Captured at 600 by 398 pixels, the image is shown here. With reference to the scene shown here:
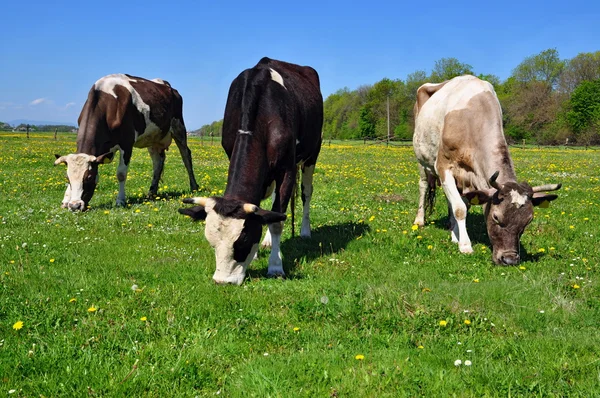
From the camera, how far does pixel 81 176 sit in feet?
39.6

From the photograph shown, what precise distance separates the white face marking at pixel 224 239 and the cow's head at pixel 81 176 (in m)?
6.52

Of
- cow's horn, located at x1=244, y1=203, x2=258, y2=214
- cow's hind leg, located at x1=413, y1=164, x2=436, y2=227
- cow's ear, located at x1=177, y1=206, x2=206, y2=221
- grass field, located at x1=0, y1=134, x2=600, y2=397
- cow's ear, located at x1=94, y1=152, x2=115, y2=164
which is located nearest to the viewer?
grass field, located at x1=0, y1=134, x2=600, y2=397

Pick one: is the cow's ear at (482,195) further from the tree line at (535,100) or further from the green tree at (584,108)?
the green tree at (584,108)

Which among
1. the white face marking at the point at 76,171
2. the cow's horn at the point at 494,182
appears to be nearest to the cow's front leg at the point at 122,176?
the white face marking at the point at 76,171

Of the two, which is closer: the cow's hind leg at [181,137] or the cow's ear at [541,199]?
the cow's ear at [541,199]

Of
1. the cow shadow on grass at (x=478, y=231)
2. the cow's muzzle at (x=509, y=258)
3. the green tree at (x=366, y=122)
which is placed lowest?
the cow shadow on grass at (x=478, y=231)

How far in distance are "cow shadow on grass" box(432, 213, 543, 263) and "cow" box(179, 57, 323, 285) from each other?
148 inches

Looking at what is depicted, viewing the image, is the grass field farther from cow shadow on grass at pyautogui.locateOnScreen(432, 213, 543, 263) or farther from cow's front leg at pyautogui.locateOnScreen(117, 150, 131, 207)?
cow's front leg at pyautogui.locateOnScreen(117, 150, 131, 207)

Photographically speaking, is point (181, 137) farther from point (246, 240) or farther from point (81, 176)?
point (246, 240)

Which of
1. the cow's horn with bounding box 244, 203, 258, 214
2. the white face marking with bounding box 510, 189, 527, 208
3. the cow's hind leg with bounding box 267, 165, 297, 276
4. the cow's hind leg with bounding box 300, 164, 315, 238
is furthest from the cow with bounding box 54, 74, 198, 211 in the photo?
the white face marking with bounding box 510, 189, 527, 208

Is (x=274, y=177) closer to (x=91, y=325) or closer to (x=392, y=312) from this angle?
(x=392, y=312)

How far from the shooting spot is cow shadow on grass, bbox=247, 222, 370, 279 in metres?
7.54

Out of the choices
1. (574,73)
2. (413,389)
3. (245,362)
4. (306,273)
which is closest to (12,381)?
(245,362)

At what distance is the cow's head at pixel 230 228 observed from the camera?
6.35m
